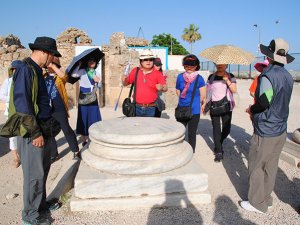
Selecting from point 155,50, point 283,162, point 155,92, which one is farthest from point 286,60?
point 155,50

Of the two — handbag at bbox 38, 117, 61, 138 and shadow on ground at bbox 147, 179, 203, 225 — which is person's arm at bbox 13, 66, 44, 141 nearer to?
handbag at bbox 38, 117, 61, 138

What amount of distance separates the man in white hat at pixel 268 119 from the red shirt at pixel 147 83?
158cm

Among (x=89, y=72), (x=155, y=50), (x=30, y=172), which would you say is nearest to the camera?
(x=30, y=172)

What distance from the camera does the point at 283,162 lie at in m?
4.96

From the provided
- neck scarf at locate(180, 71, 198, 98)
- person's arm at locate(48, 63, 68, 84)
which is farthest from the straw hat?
person's arm at locate(48, 63, 68, 84)

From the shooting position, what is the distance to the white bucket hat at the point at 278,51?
3068 millimetres

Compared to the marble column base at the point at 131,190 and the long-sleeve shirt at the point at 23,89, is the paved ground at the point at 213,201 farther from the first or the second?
the long-sleeve shirt at the point at 23,89

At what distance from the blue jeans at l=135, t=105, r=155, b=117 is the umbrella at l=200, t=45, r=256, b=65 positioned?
47.2 inches

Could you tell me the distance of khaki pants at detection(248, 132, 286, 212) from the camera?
124 inches

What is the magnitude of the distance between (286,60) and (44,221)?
3043 millimetres

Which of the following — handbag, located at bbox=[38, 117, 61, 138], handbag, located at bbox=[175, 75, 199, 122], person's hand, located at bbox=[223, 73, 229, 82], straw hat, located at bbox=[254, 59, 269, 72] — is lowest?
handbag, located at bbox=[175, 75, 199, 122]

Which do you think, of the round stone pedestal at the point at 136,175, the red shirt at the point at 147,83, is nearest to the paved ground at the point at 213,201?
the round stone pedestal at the point at 136,175

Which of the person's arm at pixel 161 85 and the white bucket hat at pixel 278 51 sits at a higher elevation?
the white bucket hat at pixel 278 51

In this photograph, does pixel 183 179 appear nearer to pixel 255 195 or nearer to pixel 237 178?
pixel 255 195
